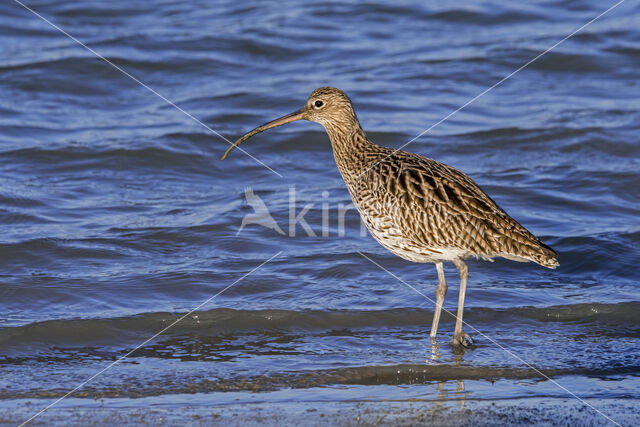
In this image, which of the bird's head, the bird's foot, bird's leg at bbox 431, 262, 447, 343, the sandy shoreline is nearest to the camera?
the sandy shoreline

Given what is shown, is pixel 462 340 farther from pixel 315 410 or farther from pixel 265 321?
pixel 315 410

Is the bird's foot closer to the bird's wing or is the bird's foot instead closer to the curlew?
the curlew

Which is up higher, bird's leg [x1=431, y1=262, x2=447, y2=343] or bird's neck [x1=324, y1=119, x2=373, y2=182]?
bird's neck [x1=324, y1=119, x2=373, y2=182]

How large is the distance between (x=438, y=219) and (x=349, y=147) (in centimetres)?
152

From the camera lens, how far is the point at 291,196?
12562mm

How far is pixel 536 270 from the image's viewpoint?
10.2 m

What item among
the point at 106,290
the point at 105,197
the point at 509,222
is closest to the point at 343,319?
the point at 509,222

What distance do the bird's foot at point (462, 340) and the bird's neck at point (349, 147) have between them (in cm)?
183

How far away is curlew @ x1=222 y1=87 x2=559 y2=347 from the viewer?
7996mm

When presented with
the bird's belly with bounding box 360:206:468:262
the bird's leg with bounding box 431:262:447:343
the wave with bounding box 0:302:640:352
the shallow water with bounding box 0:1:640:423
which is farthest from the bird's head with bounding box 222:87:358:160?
the wave with bounding box 0:302:640:352

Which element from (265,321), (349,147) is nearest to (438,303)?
(265,321)

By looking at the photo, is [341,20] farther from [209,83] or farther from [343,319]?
[343,319]

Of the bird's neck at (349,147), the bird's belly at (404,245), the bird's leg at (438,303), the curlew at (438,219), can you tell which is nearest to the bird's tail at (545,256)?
the curlew at (438,219)

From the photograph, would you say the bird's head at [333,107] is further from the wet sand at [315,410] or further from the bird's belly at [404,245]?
the wet sand at [315,410]
